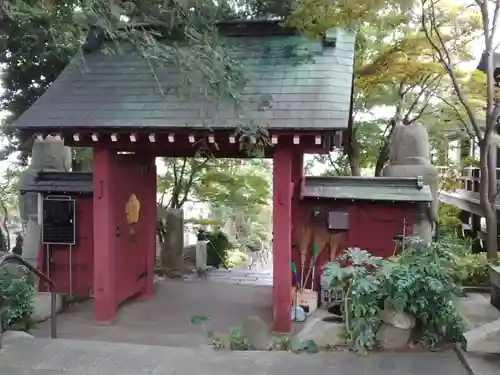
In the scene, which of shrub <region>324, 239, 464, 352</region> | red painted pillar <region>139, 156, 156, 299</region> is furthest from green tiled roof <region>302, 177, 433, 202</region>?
shrub <region>324, 239, 464, 352</region>

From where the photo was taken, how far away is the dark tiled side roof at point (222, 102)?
732 cm

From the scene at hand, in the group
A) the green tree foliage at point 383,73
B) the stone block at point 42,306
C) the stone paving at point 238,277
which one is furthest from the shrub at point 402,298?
the stone paving at point 238,277

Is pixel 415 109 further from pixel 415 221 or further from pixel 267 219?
pixel 267 219

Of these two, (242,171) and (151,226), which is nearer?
(151,226)

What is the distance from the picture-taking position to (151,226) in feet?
33.3

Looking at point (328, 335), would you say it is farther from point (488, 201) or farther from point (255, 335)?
point (488, 201)

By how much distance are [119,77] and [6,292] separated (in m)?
3.90

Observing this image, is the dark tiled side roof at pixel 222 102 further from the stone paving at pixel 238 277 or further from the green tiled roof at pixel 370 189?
the stone paving at pixel 238 277

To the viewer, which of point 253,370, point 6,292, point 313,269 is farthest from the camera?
point 313,269

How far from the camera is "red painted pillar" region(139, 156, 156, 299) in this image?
32.4 feet

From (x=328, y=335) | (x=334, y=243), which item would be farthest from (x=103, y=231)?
(x=328, y=335)

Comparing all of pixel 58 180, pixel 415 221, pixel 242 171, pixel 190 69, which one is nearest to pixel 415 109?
pixel 242 171

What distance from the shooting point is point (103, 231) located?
816 cm

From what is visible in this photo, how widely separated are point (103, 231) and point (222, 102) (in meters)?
2.59
